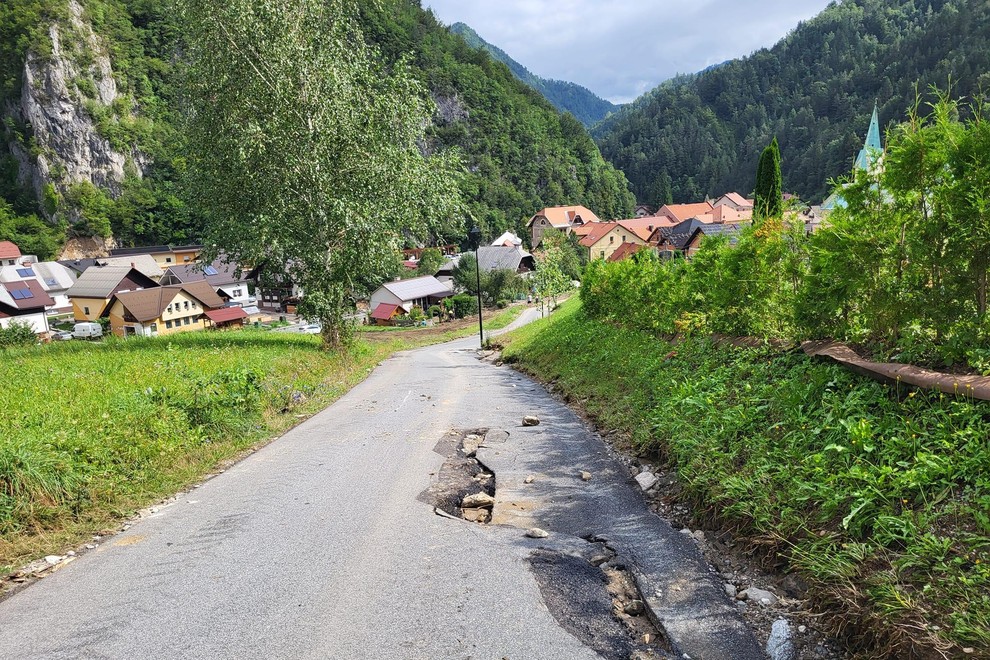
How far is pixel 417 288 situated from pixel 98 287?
103 ft

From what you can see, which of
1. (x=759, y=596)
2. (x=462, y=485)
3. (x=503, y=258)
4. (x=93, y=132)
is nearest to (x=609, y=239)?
(x=503, y=258)

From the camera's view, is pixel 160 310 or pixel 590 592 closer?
pixel 590 592

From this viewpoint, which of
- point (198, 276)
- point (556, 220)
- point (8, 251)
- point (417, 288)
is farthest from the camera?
point (556, 220)

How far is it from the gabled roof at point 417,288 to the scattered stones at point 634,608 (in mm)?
49425

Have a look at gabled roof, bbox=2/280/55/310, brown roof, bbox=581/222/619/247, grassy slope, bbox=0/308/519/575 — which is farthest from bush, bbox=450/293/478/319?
grassy slope, bbox=0/308/519/575

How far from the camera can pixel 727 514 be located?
15.7 ft

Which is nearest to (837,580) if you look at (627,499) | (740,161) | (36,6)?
(627,499)

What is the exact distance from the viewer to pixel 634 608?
405cm

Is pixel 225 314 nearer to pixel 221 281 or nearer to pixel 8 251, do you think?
pixel 221 281

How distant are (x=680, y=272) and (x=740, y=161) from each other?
154236 mm

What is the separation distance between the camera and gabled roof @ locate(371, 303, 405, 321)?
167 feet

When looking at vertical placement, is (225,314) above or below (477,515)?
below

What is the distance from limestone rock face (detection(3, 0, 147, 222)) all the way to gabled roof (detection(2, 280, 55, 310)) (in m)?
45.0

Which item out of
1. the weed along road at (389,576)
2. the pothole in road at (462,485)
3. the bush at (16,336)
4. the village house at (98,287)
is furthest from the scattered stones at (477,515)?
the village house at (98,287)
